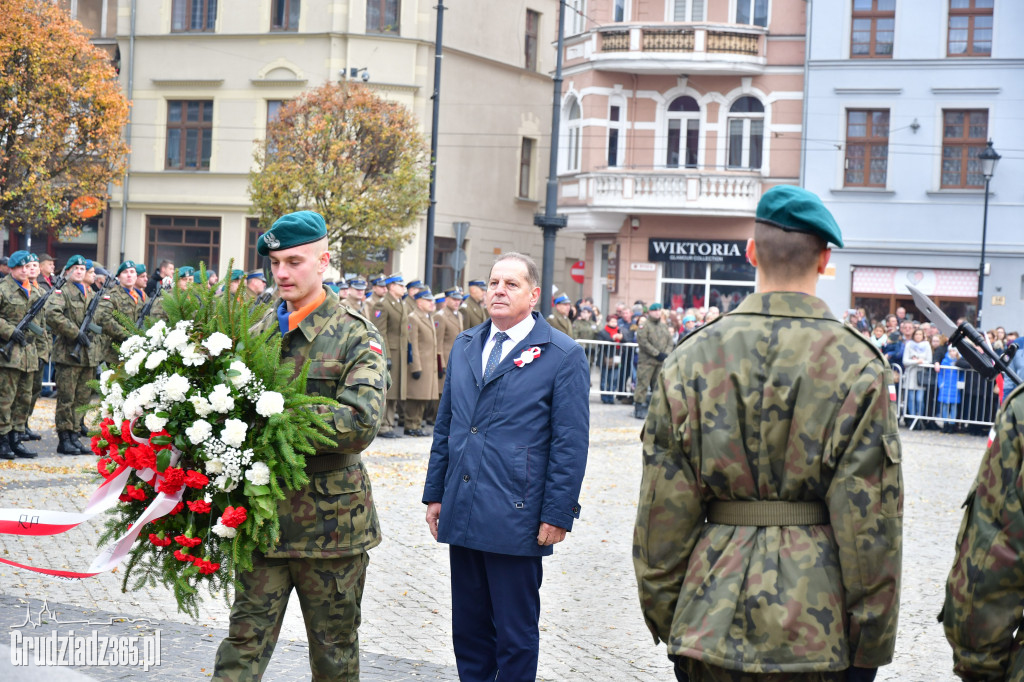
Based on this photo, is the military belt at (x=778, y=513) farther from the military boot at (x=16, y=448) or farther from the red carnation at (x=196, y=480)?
the military boot at (x=16, y=448)

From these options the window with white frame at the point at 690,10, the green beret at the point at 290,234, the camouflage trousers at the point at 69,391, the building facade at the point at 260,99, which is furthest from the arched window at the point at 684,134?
the green beret at the point at 290,234

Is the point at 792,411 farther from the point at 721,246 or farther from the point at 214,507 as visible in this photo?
the point at 721,246

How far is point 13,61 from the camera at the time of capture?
25.5 metres

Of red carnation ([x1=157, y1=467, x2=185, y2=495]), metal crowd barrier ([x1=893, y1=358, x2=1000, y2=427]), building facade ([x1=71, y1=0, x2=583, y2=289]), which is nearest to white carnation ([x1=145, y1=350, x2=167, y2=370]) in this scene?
red carnation ([x1=157, y1=467, x2=185, y2=495])

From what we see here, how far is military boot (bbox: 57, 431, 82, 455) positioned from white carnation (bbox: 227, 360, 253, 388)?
9.68 meters

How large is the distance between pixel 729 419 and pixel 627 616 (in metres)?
4.38

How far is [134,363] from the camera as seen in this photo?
442 centimetres

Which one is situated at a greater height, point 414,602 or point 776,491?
point 776,491

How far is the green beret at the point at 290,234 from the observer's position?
15.3 ft

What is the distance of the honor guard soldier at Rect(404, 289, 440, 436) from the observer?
17250 millimetres

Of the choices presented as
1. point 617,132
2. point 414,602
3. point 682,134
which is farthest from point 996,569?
point 617,132

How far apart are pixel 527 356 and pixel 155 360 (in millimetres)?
1566

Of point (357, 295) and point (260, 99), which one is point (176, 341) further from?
point (260, 99)

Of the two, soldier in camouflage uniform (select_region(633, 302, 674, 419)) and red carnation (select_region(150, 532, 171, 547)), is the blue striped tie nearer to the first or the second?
red carnation (select_region(150, 532, 171, 547))
